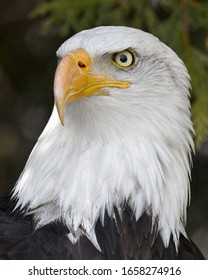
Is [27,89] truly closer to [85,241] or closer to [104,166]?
[104,166]

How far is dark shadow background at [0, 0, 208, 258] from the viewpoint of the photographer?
6.23 m

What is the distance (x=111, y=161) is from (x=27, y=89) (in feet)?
8.80

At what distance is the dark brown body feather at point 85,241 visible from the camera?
366 cm

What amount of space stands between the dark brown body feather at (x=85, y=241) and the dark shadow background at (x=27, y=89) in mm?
2263

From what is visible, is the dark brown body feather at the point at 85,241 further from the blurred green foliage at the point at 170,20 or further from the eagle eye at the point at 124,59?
the blurred green foliage at the point at 170,20

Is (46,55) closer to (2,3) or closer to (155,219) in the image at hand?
(2,3)

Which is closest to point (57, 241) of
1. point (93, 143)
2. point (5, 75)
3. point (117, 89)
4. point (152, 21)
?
point (93, 143)

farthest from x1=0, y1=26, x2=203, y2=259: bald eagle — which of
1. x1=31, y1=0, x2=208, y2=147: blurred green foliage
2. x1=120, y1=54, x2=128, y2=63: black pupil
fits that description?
x1=31, y1=0, x2=208, y2=147: blurred green foliage

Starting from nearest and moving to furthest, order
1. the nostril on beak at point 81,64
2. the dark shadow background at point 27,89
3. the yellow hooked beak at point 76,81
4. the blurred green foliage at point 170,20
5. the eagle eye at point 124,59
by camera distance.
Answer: the yellow hooked beak at point 76,81
the nostril on beak at point 81,64
the eagle eye at point 124,59
the blurred green foliage at point 170,20
the dark shadow background at point 27,89

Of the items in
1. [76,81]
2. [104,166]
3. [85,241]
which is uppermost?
[76,81]

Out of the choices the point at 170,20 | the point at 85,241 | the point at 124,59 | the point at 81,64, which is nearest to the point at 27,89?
the point at 170,20

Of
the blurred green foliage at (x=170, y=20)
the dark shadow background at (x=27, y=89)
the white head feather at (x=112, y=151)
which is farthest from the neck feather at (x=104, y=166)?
the dark shadow background at (x=27, y=89)

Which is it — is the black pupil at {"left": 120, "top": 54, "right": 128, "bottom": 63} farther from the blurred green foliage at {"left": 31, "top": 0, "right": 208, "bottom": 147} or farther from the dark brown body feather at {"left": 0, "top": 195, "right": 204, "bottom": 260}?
the blurred green foliage at {"left": 31, "top": 0, "right": 208, "bottom": 147}

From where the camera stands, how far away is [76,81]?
145 inches
